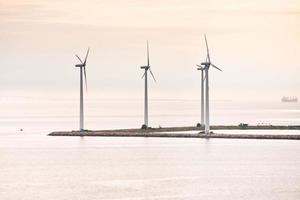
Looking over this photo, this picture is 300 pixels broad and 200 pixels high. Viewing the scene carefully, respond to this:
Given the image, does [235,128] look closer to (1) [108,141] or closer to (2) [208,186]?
(1) [108,141]

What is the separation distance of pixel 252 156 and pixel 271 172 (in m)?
20.0

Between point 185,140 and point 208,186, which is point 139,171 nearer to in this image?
point 208,186

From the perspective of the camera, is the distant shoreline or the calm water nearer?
the calm water

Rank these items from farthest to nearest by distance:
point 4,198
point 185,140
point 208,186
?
point 185,140 → point 208,186 → point 4,198

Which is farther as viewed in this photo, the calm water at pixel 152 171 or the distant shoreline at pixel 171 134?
the distant shoreline at pixel 171 134

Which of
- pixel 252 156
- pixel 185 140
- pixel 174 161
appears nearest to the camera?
pixel 174 161

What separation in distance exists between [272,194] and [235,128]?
93.6 metres

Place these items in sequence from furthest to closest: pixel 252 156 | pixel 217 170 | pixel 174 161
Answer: pixel 252 156, pixel 174 161, pixel 217 170

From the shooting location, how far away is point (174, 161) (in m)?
94.3

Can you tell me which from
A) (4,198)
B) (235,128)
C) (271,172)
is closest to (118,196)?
(4,198)

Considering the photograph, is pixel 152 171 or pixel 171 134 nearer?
pixel 152 171

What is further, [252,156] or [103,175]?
[252,156]

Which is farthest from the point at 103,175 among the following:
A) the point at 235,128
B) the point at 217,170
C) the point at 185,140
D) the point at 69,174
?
the point at 235,128

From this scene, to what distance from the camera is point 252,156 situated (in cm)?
10050
